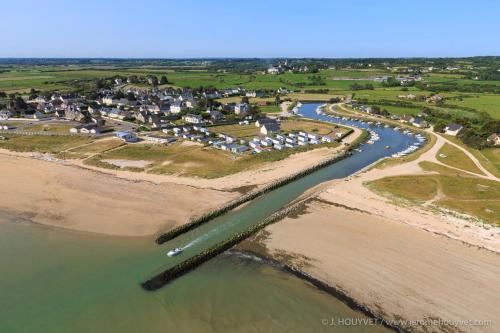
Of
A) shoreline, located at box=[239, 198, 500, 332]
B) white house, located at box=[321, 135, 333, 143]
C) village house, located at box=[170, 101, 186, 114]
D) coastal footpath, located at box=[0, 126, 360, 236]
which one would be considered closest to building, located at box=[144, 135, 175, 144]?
coastal footpath, located at box=[0, 126, 360, 236]

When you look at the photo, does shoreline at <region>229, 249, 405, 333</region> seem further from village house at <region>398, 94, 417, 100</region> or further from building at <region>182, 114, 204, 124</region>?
village house at <region>398, 94, 417, 100</region>

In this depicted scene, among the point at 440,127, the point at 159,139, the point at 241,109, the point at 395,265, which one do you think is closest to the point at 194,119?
the point at 241,109

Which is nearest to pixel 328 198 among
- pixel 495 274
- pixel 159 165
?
pixel 495 274

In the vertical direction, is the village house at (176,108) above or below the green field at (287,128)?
above

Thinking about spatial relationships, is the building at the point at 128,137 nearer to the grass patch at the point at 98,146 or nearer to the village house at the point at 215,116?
the grass patch at the point at 98,146

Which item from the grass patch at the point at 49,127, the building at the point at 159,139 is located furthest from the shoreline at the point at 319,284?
the grass patch at the point at 49,127

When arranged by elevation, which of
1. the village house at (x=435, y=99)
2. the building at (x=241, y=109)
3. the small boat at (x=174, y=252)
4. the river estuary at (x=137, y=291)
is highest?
the village house at (x=435, y=99)

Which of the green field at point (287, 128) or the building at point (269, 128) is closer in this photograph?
the building at point (269, 128)
